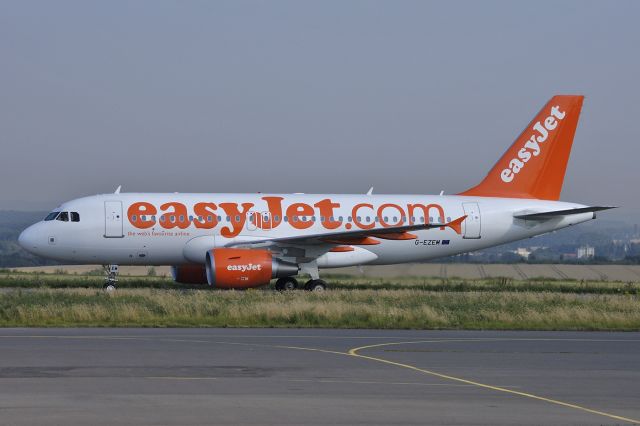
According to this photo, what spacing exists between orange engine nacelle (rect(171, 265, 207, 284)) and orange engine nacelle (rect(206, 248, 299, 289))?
3.57 meters

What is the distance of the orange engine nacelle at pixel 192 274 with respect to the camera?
135 feet

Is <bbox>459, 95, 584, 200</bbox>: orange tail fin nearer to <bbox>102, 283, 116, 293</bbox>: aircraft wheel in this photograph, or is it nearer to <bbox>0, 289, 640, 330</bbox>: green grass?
<bbox>0, 289, 640, 330</bbox>: green grass

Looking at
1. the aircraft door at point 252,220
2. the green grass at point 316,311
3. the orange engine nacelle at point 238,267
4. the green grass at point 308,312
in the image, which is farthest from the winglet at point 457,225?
the green grass at point 308,312

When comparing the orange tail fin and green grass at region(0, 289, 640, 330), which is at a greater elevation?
the orange tail fin

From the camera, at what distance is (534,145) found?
44.7 metres

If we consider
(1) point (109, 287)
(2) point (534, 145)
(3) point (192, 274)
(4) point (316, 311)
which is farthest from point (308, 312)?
(2) point (534, 145)

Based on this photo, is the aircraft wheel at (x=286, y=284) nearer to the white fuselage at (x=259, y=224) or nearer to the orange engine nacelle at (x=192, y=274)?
the white fuselage at (x=259, y=224)

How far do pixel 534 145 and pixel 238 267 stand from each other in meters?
14.6

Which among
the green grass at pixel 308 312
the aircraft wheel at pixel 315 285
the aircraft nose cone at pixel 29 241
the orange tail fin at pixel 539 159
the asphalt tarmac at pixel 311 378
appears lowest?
the asphalt tarmac at pixel 311 378

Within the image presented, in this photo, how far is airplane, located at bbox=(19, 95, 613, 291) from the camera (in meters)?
39.0

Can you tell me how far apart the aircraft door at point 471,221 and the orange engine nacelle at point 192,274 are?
33.7ft

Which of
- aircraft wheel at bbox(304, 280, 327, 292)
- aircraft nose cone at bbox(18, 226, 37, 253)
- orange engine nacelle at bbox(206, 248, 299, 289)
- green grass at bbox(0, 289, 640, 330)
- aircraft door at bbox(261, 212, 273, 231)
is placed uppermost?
aircraft door at bbox(261, 212, 273, 231)

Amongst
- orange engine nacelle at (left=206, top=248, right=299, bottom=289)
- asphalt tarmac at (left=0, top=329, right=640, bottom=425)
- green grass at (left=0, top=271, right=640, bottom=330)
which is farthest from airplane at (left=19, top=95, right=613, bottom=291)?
asphalt tarmac at (left=0, top=329, right=640, bottom=425)

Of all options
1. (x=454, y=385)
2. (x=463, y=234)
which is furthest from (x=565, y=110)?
(x=454, y=385)
